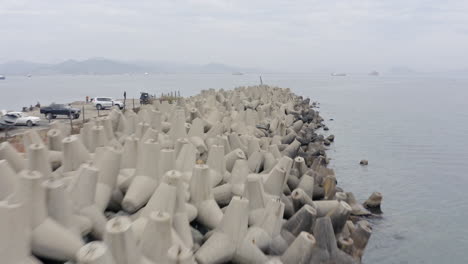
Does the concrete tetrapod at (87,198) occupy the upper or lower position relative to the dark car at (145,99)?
upper

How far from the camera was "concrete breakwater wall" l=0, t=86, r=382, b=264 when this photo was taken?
3664 mm

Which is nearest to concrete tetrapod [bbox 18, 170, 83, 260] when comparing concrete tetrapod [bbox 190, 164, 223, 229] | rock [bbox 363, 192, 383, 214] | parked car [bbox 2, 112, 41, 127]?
concrete tetrapod [bbox 190, 164, 223, 229]

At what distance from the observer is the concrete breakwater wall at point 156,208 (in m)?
3.66

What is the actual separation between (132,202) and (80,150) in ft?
5.33

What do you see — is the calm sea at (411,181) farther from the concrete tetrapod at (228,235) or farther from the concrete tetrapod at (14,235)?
the concrete tetrapod at (14,235)

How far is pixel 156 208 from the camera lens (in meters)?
4.66

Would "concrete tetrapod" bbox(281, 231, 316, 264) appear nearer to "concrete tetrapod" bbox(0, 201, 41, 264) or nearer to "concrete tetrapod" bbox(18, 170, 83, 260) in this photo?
"concrete tetrapod" bbox(18, 170, 83, 260)

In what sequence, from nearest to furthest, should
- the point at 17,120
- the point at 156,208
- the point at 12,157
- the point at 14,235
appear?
A: the point at 14,235, the point at 156,208, the point at 12,157, the point at 17,120

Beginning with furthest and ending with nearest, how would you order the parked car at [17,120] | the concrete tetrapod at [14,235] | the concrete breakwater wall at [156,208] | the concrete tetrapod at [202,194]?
the parked car at [17,120] → the concrete tetrapod at [202,194] → the concrete breakwater wall at [156,208] → the concrete tetrapod at [14,235]

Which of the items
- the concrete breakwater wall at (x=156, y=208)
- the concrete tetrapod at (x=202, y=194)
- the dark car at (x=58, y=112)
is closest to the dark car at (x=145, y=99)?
the dark car at (x=58, y=112)

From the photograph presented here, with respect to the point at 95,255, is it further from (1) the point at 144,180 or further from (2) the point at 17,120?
(2) the point at 17,120


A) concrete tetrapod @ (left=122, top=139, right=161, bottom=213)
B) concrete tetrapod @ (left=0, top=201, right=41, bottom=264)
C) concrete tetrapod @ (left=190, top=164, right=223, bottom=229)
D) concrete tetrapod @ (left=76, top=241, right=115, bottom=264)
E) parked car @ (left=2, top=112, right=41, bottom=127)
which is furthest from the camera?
parked car @ (left=2, top=112, right=41, bottom=127)

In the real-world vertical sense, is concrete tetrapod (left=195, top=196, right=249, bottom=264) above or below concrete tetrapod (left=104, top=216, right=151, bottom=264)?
below

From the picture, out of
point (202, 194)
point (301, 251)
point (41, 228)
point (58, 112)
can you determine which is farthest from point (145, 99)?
point (41, 228)
